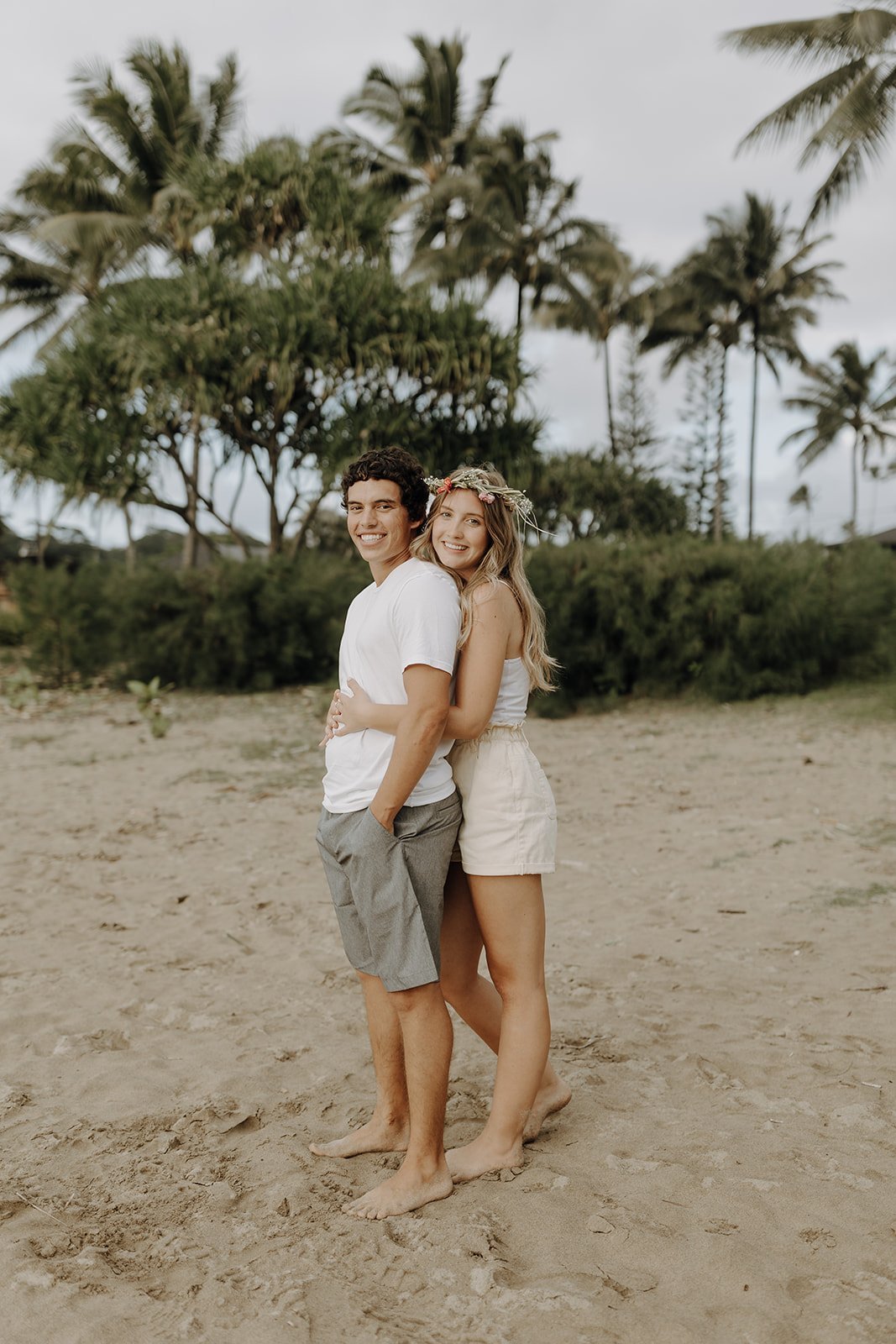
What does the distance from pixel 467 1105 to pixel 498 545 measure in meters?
1.73

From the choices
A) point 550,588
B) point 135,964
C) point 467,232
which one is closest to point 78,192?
point 467,232

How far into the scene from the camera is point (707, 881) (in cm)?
543

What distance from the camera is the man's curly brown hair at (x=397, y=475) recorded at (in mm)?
2479

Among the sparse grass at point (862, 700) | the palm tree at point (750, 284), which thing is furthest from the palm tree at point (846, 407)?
the sparse grass at point (862, 700)

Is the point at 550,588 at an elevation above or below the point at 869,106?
below

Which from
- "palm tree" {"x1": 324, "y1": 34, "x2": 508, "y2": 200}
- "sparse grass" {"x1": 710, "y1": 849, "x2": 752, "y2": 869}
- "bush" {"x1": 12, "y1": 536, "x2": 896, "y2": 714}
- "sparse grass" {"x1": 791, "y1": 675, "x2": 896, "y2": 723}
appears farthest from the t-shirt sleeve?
"palm tree" {"x1": 324, "y1": 34, "x2": 508, "y2": 200}

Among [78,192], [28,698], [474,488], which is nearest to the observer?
[474,488]

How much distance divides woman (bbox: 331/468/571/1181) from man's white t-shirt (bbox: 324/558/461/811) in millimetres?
64

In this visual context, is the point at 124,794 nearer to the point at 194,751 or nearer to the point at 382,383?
the point at 194,751

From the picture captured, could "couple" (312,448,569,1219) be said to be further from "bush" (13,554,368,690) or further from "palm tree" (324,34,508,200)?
"palm tree" (324,34,508,200)

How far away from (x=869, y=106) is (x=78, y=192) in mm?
17224

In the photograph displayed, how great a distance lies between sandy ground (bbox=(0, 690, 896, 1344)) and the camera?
2.12 m

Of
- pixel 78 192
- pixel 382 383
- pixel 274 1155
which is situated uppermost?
pixel 78 192

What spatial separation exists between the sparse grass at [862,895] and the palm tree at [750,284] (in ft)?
92.1
